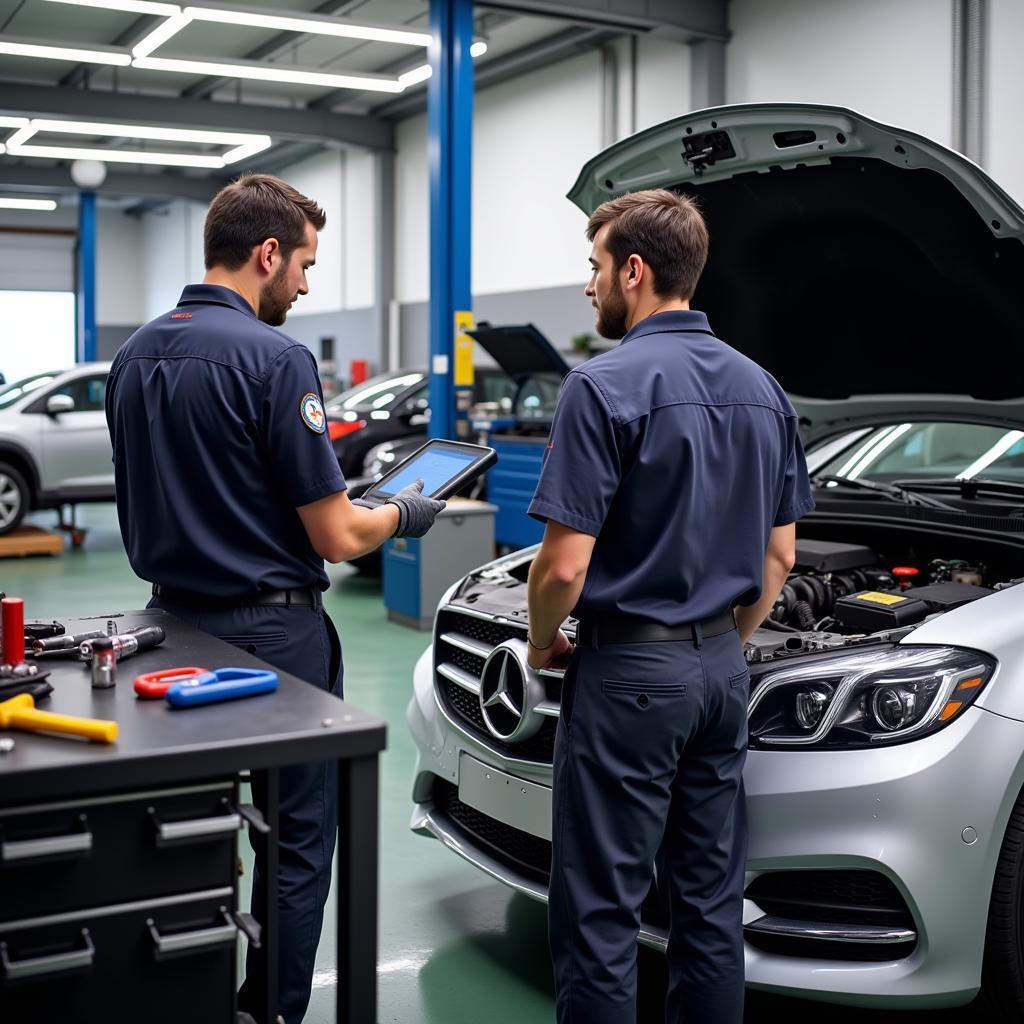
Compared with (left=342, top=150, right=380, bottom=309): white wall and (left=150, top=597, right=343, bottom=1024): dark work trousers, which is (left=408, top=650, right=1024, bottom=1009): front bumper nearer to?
(left=150, top=597, right=343, bottom=1024): dark work trousers

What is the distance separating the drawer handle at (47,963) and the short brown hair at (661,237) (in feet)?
4.43

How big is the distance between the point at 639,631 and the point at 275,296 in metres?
0.93

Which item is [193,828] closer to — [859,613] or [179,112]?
[859,613]

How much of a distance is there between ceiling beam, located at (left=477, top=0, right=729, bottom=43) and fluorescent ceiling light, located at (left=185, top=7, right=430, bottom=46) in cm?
124

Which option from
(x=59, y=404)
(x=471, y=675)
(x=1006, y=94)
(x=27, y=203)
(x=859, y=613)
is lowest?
(x=471, y=675)

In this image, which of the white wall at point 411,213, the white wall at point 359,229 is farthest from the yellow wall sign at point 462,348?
the white wall at point 359,229

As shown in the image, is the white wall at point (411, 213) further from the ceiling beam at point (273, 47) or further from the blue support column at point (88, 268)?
the blue support column at point (88, 268)

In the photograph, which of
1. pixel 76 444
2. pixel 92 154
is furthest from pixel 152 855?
pixel 92 154

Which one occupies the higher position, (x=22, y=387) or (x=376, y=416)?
(x=22, y=387)

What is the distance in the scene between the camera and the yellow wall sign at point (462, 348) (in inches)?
282

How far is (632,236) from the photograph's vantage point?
204 cm

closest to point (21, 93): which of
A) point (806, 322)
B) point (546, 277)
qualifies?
point (546, 277)

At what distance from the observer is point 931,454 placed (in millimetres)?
3604

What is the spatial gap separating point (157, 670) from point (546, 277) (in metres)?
11.4
